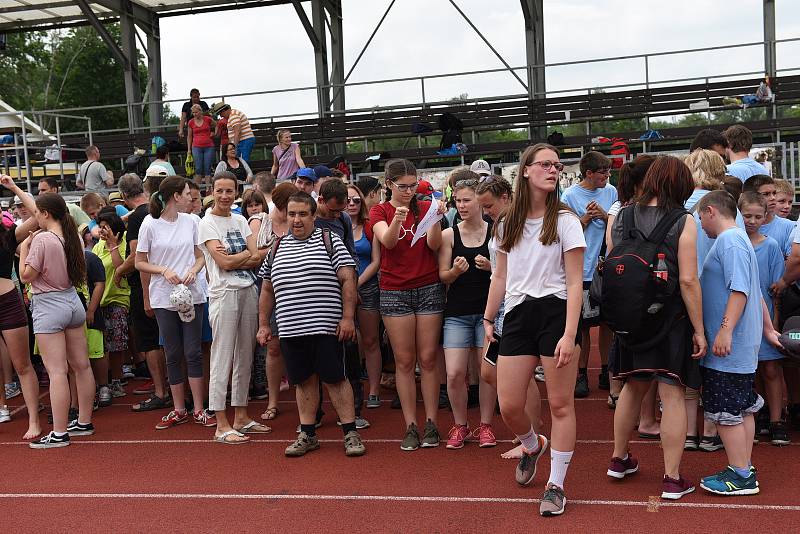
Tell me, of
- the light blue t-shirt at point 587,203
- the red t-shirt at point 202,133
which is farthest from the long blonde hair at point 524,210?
the red t-shirt at point 202,133

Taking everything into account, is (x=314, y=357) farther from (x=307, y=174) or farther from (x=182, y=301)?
(x=307, y=174)

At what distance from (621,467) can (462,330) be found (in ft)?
4.67

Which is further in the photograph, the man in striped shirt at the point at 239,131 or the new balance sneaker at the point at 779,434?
the man in striped shirt at the point at 239,131

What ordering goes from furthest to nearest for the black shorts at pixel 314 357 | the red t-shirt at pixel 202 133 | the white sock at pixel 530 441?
the red t-shirt at pixel 202 133
the black shorts at pixel 314 357
the white sock at pixel 530 441

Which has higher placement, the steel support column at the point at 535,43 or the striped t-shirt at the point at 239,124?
the steel support column at the point at 535,43

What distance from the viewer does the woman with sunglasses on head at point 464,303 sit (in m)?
5.84

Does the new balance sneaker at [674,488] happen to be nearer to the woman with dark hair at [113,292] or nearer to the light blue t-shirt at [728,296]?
the light blue t-shirt at [728,296]

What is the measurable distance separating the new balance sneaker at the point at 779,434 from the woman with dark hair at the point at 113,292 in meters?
5.58

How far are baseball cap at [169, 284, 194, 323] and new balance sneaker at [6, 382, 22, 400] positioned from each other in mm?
3152

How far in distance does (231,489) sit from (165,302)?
1.97m

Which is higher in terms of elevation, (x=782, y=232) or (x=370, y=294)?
(x=782, y=232)

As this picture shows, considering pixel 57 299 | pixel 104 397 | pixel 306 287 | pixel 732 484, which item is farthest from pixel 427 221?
pixel 104 397

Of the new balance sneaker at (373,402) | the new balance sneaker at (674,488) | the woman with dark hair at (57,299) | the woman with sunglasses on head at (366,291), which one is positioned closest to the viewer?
the new balance sneaker at (674,488)

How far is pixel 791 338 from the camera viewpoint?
16.9 ft
